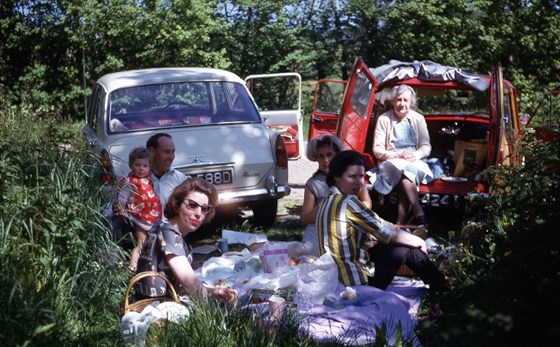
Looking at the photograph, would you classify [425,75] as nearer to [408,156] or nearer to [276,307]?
[408,156]

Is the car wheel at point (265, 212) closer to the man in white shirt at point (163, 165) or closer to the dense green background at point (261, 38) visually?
the man in white shirt at point (163, 165)

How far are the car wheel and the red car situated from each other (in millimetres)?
1113

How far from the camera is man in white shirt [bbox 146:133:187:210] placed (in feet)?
23.5

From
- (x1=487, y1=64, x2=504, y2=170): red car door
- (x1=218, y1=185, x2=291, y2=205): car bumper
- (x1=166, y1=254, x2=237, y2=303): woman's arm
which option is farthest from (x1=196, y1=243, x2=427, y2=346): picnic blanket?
(x1=487, y1=64, x2=504, y2=170): red car door

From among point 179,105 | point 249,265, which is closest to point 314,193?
point 249,265

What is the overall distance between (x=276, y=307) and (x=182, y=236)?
0.73m

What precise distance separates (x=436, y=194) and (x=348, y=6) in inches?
471

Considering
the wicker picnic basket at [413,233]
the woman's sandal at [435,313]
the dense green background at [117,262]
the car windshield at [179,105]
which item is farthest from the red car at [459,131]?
the woman's sandal at [435,313]

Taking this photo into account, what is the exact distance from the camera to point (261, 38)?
19516 mm

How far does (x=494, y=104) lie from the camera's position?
8.24m

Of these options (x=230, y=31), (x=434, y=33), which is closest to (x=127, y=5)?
(x=230, y=31)

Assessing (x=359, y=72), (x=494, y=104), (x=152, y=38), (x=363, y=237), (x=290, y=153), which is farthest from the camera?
(x=152, y=38)

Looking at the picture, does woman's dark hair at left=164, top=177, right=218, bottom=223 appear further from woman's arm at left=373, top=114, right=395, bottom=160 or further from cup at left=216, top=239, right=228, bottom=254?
woman's arm at left=373, top=114, right=395, bottom=160

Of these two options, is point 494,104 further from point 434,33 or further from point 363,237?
point 434,33
